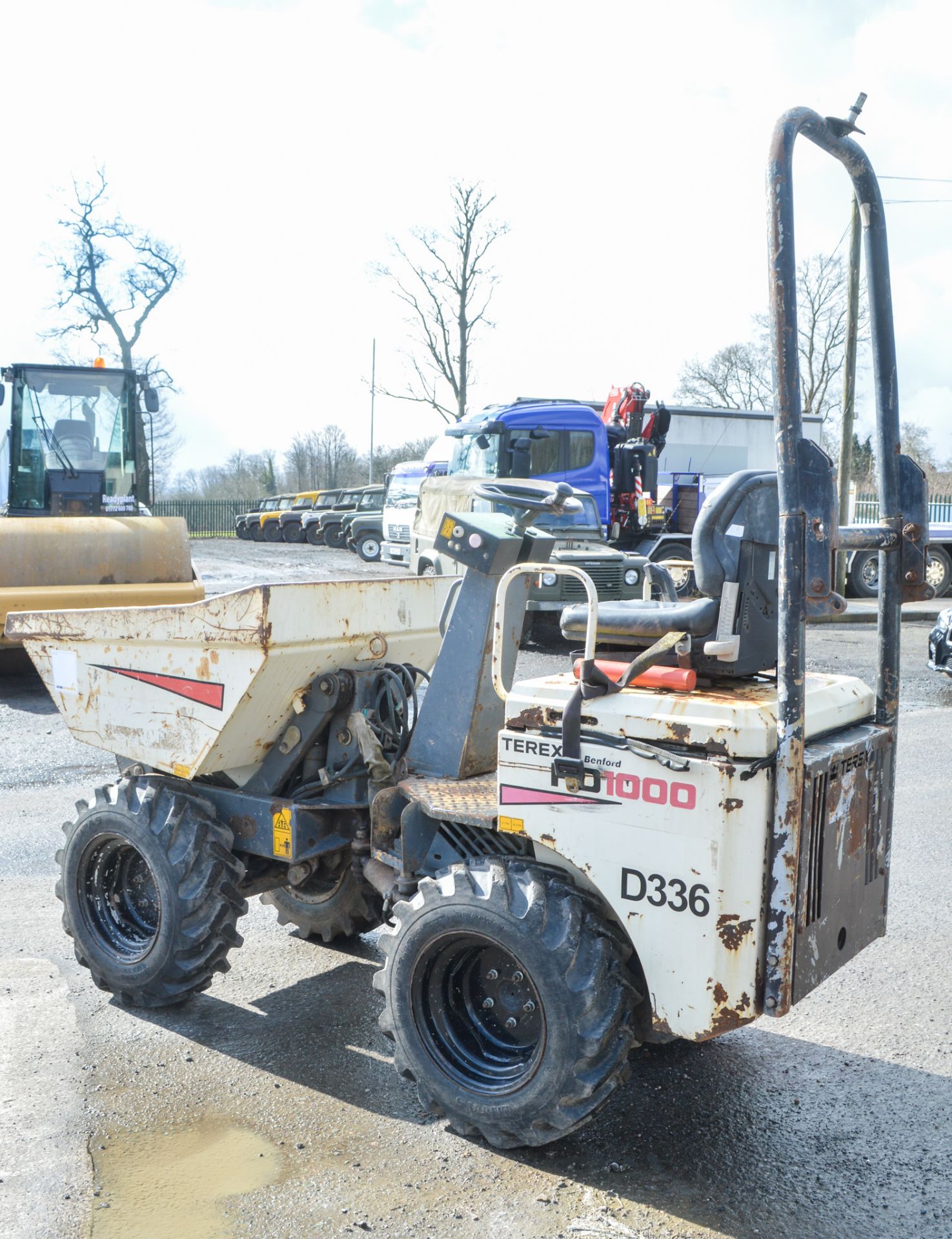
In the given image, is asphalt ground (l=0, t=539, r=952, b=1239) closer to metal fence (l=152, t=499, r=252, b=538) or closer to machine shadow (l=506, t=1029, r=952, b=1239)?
machine shadow (l=506, t=1029, r=952, b=1239)

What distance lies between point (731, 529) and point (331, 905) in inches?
99.6

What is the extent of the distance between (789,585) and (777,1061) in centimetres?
194

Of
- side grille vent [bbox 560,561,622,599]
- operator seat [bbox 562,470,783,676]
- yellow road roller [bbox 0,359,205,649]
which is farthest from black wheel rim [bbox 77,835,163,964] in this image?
side grille vent [bbox 560,561,622,599]

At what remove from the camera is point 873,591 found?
63.9ft

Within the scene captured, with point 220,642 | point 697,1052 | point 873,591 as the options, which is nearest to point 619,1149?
point 697,1052

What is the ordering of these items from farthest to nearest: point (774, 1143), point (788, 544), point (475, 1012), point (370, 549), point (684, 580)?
point (370, 549)
point (684, 580)
point (475, 1012)
point (774, 1143)
point (788, 544)

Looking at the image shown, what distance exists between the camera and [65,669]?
4.42m

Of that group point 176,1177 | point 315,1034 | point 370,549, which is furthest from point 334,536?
point 176,1177

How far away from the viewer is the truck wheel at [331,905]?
4703 mm

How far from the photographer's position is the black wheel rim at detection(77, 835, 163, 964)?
14.2 ft

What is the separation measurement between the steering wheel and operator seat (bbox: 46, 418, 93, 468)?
11054 mm

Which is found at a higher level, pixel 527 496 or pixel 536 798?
pixel 527 496

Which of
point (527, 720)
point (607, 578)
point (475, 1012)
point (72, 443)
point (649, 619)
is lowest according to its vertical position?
point (475, 1012)

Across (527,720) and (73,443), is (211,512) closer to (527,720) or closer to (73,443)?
(73,443)
